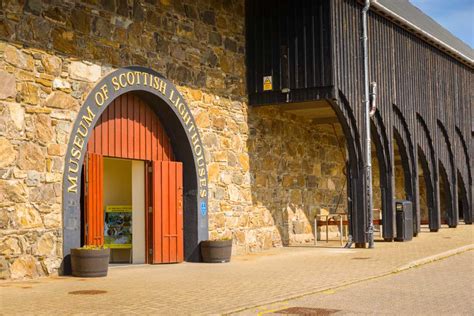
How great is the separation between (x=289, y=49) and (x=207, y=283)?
846 cm

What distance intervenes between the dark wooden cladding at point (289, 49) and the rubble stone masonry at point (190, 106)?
0.39 metres

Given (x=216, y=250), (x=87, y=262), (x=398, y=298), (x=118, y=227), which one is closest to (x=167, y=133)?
(x=118, y=227)

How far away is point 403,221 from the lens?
21188 mm

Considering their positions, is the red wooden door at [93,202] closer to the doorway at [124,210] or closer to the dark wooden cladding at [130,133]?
the dark wooden cladding at [130,133]

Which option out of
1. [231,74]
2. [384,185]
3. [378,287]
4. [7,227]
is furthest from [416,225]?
[7,227]

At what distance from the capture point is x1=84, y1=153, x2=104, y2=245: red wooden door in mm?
13828

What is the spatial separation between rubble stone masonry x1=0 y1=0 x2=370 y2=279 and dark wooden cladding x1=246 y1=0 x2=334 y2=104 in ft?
1.28

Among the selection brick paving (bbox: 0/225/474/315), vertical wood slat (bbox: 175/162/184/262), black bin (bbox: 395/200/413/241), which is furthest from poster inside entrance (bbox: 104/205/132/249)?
black bin (bbox: 395/200/413/241)

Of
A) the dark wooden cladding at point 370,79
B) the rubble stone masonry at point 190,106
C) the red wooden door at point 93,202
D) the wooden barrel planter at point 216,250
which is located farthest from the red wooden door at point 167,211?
the dark wooden cladding at point 370,79

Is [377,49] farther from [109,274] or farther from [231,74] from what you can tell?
[109,274]

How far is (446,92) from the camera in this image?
27.4m

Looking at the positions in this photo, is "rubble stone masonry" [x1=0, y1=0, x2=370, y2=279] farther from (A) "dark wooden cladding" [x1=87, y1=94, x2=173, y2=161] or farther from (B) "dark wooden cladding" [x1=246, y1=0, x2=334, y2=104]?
(A) "dark wooden cladding" [x1=87, y1=94, x2=173, y2=161]

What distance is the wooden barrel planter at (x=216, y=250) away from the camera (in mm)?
16000

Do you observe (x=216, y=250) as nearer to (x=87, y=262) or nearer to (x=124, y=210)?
(x=124, y=210)
